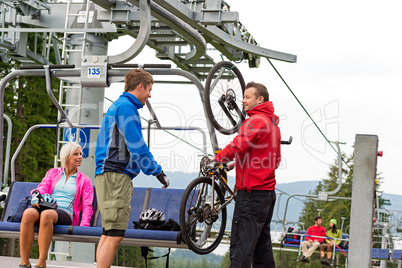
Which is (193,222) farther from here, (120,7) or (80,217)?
(120,7)

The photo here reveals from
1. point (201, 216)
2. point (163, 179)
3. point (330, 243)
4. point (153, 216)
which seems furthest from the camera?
point (330, 243)

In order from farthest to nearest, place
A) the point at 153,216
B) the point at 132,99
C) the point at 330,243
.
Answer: the point at 330,243 → the point at 153,216 → the point at 132,99

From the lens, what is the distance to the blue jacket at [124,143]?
15.2 feet

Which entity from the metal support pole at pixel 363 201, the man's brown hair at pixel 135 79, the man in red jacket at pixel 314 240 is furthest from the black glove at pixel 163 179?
the man in red jacket at pixel 314 240

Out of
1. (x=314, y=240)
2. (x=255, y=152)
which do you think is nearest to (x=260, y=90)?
(x=255, y=152)

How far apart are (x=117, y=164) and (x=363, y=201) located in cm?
176

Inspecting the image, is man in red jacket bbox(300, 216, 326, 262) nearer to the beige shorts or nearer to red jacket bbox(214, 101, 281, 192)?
red jacket bbox(214, 101, 281, 192)

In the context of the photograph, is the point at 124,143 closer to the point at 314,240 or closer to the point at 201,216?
the point at 201,216

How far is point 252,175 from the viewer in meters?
4.84

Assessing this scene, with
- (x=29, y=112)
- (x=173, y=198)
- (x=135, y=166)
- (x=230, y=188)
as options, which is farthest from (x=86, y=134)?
(x=29, y=112)

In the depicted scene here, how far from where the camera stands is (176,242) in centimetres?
538

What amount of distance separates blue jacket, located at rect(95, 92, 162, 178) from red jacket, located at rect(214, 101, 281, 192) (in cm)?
59

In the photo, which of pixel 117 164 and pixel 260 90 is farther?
pixel 260 90

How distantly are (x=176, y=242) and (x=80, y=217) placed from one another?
4.01ft
